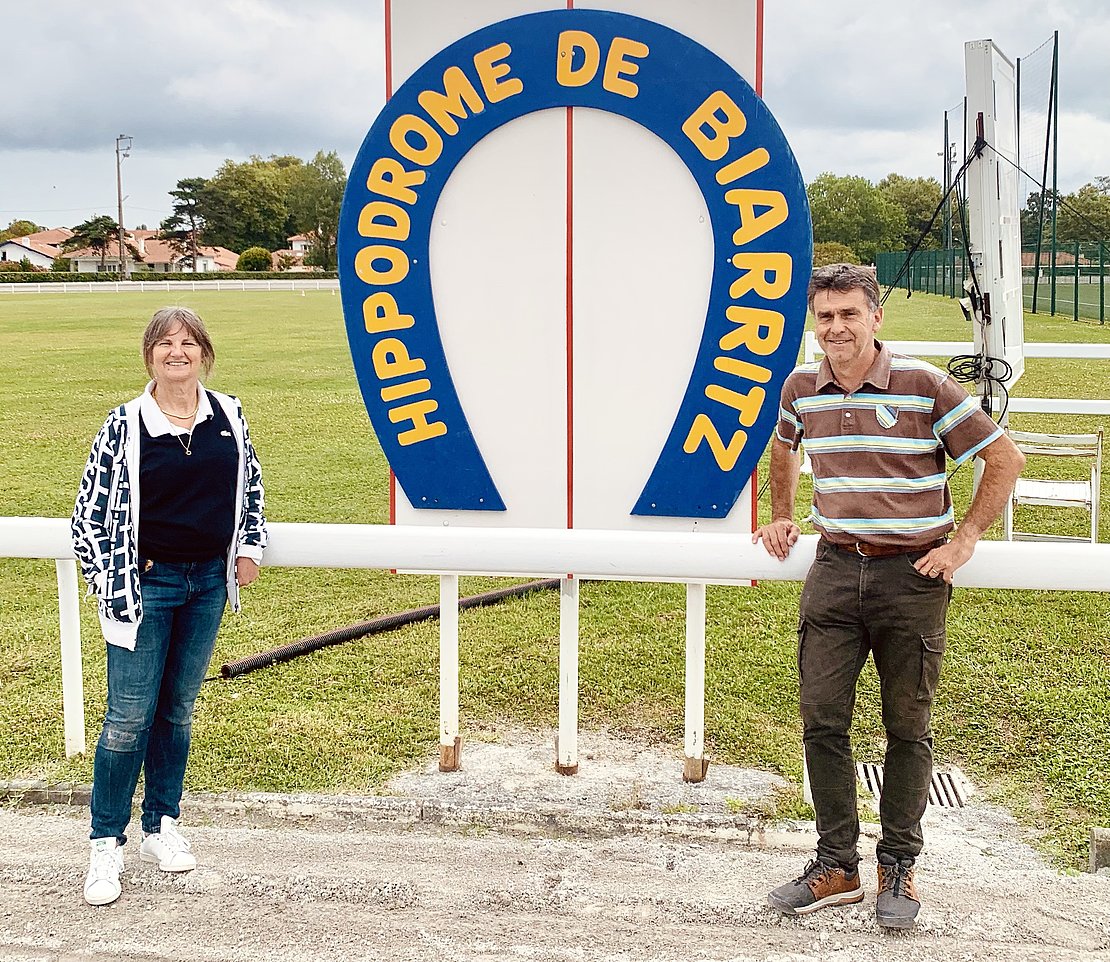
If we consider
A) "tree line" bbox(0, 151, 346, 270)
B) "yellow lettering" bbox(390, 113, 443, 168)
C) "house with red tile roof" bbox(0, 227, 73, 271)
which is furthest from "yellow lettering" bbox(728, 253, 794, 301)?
"house with red tile roof" bbox(0, 227, 73, 271)

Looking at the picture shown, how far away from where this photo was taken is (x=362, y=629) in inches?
196

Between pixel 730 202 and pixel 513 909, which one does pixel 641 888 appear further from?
pixel 730 202

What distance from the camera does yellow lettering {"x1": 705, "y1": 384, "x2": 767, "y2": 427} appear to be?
3270mm

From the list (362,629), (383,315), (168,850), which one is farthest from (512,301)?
(362,629)

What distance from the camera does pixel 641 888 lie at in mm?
2734

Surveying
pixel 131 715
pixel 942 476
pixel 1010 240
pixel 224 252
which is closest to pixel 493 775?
pixel 131 715

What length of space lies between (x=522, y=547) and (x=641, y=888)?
0.82 meters

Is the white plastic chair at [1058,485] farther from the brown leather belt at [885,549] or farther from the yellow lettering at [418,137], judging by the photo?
the yellow lettering at [418,137]

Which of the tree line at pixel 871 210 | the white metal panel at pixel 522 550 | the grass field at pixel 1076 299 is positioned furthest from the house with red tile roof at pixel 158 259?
the white metal panel at pixel 522 550

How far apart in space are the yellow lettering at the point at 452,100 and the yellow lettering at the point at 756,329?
878mm

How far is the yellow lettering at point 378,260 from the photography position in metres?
3.32

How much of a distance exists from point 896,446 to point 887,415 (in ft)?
0.22

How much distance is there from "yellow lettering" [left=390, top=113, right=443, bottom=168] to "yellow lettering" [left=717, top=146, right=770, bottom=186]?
756 mm

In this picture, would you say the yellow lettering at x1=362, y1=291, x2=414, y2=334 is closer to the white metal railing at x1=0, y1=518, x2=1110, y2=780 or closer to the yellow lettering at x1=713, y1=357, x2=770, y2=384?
the white metal railing at x1=0, y1=518, x2=1110, y2=780
